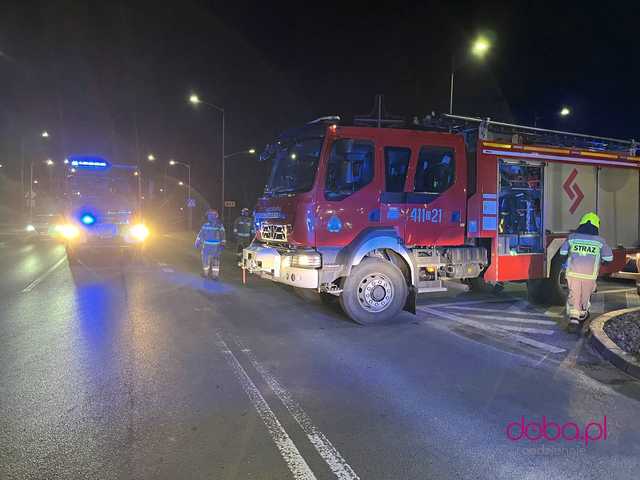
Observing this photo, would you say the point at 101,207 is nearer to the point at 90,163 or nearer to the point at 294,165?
the point at 90,163

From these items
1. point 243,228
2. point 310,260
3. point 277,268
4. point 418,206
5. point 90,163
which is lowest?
point 277,268

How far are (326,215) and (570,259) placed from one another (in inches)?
146

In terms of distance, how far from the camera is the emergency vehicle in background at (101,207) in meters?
16.4

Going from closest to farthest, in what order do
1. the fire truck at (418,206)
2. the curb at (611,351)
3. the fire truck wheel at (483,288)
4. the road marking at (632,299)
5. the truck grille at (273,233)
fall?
the curb at (611,351), the fire truck at (418,206), the truck grille at (273,233), the road marking at (632,299), the fire truck wheel at (483,288)

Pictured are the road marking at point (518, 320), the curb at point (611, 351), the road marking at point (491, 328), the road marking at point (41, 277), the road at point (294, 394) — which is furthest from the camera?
the road marking at point (41, 277)

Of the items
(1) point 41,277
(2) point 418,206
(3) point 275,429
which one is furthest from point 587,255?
(1) point 41,277

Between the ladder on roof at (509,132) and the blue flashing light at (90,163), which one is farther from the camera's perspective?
the blue flashing light at (90,163)

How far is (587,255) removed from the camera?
24.2ft

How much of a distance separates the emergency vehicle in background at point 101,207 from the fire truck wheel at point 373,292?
11.4m

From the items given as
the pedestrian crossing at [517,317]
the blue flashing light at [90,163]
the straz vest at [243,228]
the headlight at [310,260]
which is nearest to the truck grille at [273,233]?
the headlight at [310,260]

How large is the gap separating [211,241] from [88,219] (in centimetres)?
652

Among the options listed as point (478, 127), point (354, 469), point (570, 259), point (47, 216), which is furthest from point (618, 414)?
point (47, 216)

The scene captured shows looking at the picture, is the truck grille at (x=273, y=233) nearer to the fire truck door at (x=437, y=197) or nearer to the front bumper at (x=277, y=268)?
the front bumper at (x=277, y=268)

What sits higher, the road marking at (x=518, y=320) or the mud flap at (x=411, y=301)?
the mud flap at (x=411, y=301)
